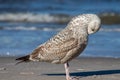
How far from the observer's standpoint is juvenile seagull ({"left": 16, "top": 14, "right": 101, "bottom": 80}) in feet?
26.1

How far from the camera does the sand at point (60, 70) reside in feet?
27.4

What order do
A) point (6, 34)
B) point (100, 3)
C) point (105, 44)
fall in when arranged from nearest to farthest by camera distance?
point (105, 44) → point (6, 34) → point (100, 3)

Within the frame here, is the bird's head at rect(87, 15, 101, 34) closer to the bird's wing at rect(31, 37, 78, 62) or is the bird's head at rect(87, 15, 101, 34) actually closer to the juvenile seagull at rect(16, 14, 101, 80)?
the juvenile seagull at rect(16, 14, 101, 80)

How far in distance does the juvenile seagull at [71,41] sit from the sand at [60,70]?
0.35 meters

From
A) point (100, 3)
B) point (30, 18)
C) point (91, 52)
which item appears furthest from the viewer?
point (100, 3)

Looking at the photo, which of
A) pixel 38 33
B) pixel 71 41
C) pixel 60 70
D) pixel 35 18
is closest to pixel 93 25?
pixel 71 41

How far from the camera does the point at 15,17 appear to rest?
907 inches

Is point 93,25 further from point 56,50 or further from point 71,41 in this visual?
point 56,50

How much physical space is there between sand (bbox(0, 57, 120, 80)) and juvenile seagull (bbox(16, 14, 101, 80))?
0.35 metres

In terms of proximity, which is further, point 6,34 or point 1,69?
point 6,34

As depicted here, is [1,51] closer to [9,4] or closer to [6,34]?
[6,34]

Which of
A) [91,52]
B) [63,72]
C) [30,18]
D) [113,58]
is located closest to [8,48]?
[91,52]

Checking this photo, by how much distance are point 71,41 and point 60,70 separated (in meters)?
1.21

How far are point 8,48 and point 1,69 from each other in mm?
3104
